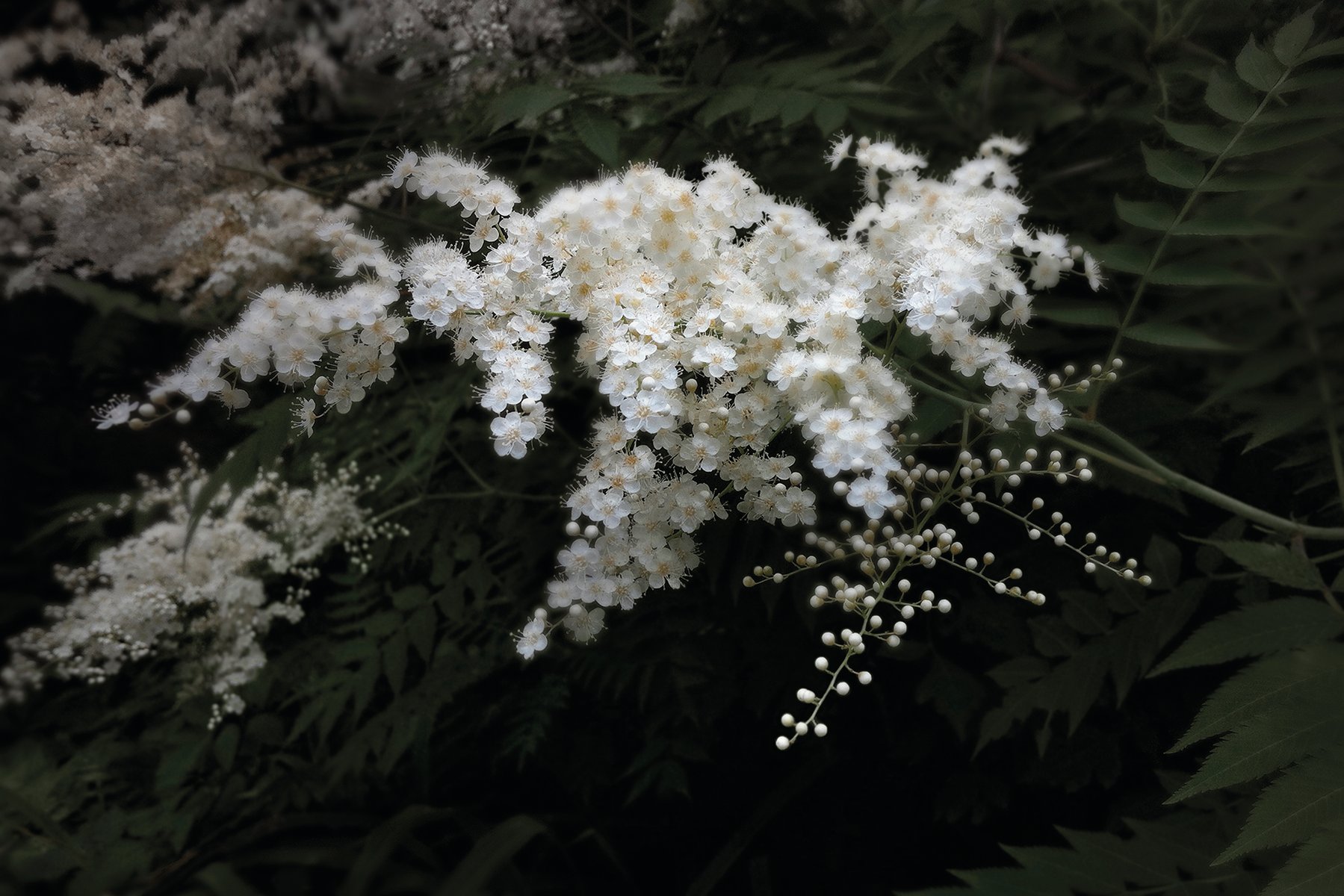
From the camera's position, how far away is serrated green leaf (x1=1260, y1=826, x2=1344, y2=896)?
2.76ft

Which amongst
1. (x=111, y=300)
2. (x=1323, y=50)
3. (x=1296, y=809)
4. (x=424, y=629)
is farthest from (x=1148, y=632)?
(x=111, y=300)

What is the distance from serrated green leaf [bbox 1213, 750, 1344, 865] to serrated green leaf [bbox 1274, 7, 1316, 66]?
0.94m

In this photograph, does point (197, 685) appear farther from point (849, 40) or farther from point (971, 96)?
point (971, 96)

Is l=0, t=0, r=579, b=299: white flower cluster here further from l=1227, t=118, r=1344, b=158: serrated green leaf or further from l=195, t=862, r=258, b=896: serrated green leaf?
l=1227, t=118, r=1344, b=158: serrated green leaf

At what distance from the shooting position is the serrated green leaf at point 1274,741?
3.08 feet

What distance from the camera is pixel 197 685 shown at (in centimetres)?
192

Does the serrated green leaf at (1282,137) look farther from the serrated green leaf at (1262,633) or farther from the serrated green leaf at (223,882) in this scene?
the serrated green leaf at (223,882)

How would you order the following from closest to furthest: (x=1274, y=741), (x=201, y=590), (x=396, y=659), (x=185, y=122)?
(x=1274, y=741) → (x=185, y=122) → (x=396, y=659) → (x=201, y=590)

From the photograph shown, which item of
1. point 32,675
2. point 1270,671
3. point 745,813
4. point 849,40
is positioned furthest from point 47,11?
point 1270,671

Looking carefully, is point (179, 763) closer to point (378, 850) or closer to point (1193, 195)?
point (378, 850)

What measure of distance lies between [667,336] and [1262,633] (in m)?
0.91

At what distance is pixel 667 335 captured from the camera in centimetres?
100

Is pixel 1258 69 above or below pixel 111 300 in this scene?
above

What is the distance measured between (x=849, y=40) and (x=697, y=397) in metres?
1.22
